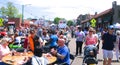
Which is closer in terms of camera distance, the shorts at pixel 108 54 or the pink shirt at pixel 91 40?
the shorts at pixel 108 54

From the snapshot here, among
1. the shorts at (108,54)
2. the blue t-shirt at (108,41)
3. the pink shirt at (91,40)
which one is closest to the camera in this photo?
the shorts at (108,54)

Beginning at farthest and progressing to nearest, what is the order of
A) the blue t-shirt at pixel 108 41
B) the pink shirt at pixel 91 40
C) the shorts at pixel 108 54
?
1. the pink shirt at pixel 91 40
2. the blue t-shirt at pixel 108 41
3. the shorts at pixel 108 54

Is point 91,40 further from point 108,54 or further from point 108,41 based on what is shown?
point 108,54

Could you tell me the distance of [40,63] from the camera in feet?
27.6

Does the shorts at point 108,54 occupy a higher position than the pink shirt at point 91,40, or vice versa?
the pink shirt at point 91,40

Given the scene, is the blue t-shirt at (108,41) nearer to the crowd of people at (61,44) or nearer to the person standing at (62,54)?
the crowd of people at (61,44)

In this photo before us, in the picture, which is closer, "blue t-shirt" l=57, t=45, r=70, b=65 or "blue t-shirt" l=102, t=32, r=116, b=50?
"blue t-shirt" l=57, t=45, r=70, b=65

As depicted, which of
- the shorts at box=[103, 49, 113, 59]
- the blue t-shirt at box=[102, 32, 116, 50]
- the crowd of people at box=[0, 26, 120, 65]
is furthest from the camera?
the blue t-shirt at box=[102, 32, 116, 50]

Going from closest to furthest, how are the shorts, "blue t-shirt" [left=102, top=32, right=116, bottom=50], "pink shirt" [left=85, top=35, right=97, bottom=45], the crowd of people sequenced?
the crowd of people < the shorts < "blue t-shirt" [left=102, top=32, right=116, bottom=50] < "pink shirt" [left=85, top=35, right=97, bottom=45]

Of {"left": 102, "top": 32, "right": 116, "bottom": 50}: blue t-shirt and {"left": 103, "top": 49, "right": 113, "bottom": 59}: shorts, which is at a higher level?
{"left": 102, "top": 32, "right": 116, "bottom": 50}: blue t-shirt

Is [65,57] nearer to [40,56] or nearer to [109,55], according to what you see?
[40,56]

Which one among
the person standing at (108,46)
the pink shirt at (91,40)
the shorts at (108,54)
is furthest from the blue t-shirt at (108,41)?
the pink shirt at (91,40)

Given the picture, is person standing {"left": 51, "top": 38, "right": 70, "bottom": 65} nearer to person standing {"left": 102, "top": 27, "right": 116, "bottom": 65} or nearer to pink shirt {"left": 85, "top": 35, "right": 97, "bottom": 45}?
person standing {"left": 102, "top": 27, "right": 116, "bottom": 65}

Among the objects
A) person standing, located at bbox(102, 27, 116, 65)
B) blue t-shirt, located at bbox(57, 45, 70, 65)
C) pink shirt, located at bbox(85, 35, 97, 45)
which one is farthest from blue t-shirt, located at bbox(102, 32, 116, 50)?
blue t-shirt, located at bbox(57, 45, 70, 65)
